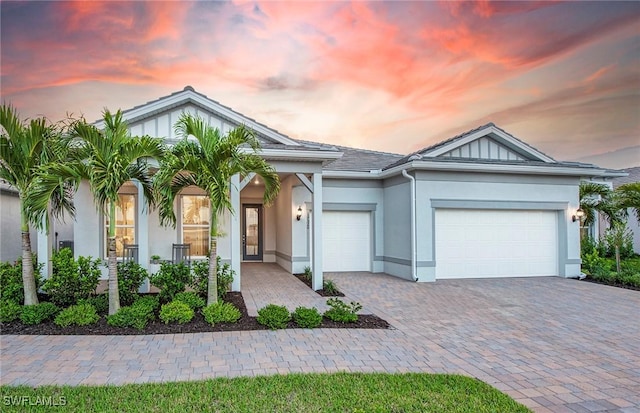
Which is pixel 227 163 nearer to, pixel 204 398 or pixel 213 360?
pixel 213 360

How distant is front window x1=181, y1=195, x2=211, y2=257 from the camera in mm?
10594

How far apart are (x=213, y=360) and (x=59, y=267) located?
160 inches

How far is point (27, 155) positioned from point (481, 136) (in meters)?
11.4

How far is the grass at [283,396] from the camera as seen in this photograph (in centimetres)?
338

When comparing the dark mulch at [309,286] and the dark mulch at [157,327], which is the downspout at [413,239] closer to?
the dark mulch at [309,286]

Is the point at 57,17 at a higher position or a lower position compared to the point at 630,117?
higher

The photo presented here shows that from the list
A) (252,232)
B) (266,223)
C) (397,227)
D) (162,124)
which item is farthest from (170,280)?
(252,232)

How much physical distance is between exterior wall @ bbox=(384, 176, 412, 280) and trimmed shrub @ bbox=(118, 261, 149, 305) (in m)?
7.18

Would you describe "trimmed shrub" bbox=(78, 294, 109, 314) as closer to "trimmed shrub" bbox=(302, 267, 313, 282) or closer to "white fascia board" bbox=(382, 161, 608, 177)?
"trimmed shrub" bbox=(302, 267, 313, 282)

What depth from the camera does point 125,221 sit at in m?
10.8

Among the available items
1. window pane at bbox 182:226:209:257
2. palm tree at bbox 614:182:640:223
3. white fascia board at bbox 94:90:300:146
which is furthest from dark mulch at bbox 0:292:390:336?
palm tree at bbox 614:182:640:223

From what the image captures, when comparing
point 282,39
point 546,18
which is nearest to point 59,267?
point 282,39

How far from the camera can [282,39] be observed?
37.5ft

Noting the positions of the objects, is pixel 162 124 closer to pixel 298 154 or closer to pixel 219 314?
pixel 298 154
